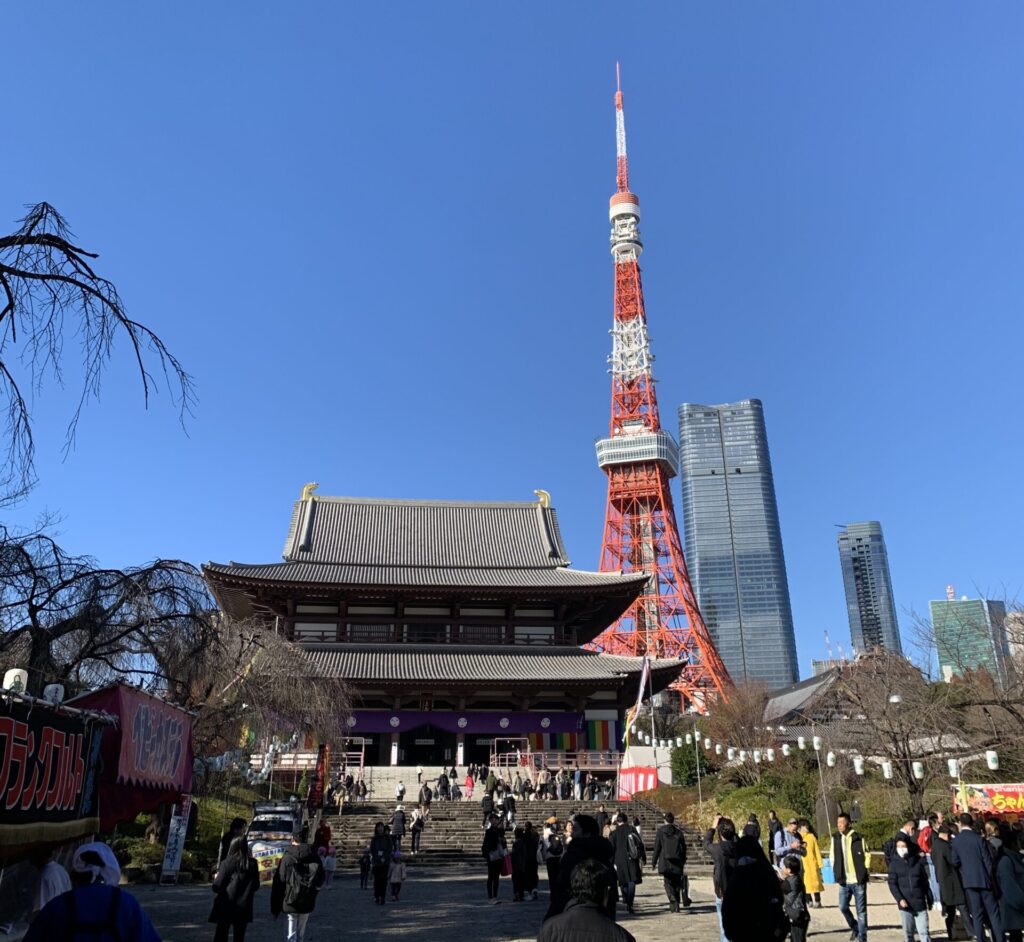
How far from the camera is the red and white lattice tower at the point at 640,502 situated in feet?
203

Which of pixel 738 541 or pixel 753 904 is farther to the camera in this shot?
pixel 738 541

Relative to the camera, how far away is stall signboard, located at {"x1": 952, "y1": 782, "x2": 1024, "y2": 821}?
15883 mm

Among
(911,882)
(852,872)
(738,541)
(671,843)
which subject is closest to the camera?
(911,882)

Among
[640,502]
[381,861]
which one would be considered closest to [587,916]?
[381,861]

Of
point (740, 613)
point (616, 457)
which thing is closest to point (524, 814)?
point (616, 457)

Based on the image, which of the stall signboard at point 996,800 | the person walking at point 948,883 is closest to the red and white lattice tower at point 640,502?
the stall signboard at point 996,800

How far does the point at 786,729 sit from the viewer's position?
1598 inches

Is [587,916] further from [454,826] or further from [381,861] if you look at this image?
[454,826]

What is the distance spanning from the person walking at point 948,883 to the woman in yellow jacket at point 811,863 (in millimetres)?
1760

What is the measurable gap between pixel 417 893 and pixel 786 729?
2975 cm

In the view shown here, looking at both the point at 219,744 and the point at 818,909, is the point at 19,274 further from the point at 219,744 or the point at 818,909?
the point at 219,744

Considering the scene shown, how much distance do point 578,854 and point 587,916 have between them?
2580 millimetres

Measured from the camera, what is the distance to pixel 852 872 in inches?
389

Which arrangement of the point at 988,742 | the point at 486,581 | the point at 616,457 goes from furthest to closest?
1. the point at 616,457
2. the point at 486,581
3. the point at 988,742
